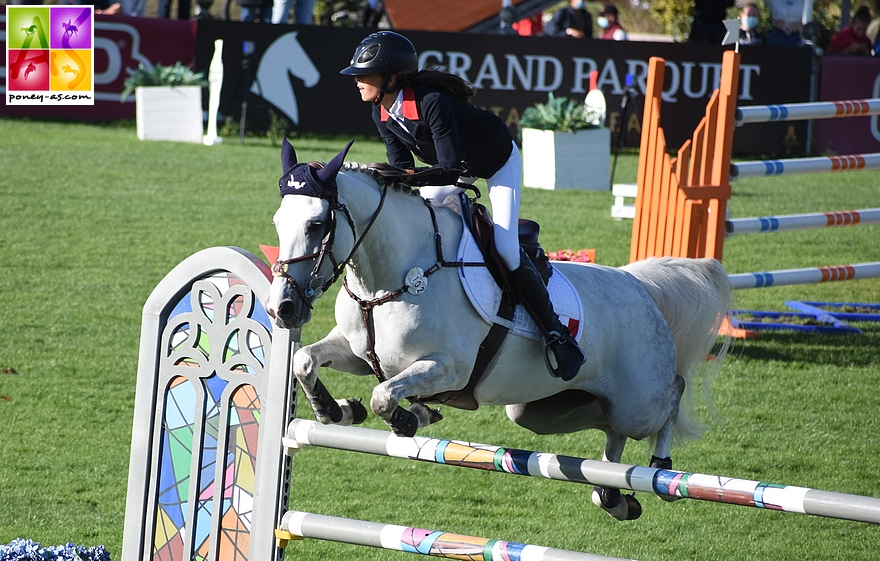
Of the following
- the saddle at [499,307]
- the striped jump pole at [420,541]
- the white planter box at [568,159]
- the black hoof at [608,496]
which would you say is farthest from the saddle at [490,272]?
the white planter box at [568,159]

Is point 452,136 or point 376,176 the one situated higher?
point 452,136

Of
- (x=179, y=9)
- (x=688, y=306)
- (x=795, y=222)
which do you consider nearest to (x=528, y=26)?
(x=179, y=9)

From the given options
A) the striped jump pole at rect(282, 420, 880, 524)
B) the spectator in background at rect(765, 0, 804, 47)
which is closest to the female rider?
the striped jump pole at rect(282, 420, 880, 524)

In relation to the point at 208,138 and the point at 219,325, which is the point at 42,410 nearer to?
the point at 219,325

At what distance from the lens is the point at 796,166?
271 inches

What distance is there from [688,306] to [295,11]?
42.8 ft

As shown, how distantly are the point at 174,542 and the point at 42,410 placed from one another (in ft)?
9.33

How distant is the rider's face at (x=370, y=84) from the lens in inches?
135

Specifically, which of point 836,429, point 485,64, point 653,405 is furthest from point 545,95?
point 653,405

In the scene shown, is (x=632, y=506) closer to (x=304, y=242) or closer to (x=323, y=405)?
(x=323, y=405)

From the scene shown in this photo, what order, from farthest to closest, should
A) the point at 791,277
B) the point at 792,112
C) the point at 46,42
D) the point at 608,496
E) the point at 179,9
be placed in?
the point at 179,9
the point at 46,42
the point at 791,277
the point at 792,112
the point at 608,496

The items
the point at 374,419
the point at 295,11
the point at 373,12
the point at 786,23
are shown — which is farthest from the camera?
the point at 373,12

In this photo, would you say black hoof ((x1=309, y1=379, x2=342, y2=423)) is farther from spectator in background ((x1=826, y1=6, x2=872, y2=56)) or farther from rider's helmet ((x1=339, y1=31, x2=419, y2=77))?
spectator in background ((x1=826, y1=6, x2=872, y2=56))

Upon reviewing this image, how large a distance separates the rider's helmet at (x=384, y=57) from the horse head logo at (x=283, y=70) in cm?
1099
